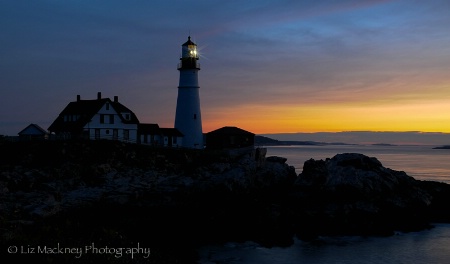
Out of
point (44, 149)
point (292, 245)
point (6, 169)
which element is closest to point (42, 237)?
point (292, 245)

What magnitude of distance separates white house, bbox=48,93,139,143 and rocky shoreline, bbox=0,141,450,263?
7.33 metres

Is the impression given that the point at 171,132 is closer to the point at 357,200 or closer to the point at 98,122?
the point at 98,122

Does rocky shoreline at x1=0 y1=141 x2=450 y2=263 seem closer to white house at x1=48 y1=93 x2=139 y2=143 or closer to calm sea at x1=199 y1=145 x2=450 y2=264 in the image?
calm sea at x1=199 y1=145 x2=450 y2=264

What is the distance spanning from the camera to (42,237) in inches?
779

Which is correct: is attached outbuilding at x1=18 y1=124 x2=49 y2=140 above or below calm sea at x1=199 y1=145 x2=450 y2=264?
above

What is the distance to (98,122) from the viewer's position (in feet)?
167

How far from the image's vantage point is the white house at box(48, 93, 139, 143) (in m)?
50.8

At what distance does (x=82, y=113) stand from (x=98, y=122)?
3.65 m

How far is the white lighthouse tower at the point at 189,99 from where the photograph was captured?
54750 mm

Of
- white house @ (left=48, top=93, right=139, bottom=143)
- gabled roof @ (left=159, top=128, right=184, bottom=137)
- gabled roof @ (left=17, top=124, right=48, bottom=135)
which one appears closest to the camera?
white house @ (left=48, top=93, right=139, bottom=143)

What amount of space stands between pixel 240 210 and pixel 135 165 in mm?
13531

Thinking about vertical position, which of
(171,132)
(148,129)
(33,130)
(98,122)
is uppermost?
(98,122)

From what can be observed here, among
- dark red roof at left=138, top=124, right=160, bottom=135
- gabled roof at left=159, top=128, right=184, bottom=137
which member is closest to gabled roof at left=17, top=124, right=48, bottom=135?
dark red roof at left=138, top=124, right=160, bottom=135

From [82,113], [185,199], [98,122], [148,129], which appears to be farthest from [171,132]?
[185,199]
